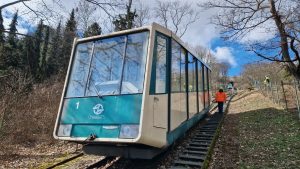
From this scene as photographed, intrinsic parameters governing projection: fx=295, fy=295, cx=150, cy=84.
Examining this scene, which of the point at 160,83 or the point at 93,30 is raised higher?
the point at 93,30

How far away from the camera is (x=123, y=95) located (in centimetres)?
652

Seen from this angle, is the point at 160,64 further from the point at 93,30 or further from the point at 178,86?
the point at 93,30

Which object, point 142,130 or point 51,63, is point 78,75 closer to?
point 142,130

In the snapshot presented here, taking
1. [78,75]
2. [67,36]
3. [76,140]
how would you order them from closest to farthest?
[76,140], [78,75], [67,36]

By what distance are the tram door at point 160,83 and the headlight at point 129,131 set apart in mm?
564

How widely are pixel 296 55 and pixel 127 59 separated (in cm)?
821

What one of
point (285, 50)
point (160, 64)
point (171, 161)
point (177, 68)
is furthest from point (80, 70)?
point (285, 50)

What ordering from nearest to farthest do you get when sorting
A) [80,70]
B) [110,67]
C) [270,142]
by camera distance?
[110,67] < [80,70] < [270,142]

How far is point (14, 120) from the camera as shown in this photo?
40.9ft

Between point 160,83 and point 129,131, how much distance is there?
4.83 ft

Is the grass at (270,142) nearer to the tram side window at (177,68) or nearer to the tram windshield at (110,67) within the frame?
the tram side window at (177,68)

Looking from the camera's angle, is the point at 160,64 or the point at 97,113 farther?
the point at 160,64

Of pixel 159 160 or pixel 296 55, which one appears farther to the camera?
pixel 296 55

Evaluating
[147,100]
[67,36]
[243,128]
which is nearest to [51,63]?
[67,36]
